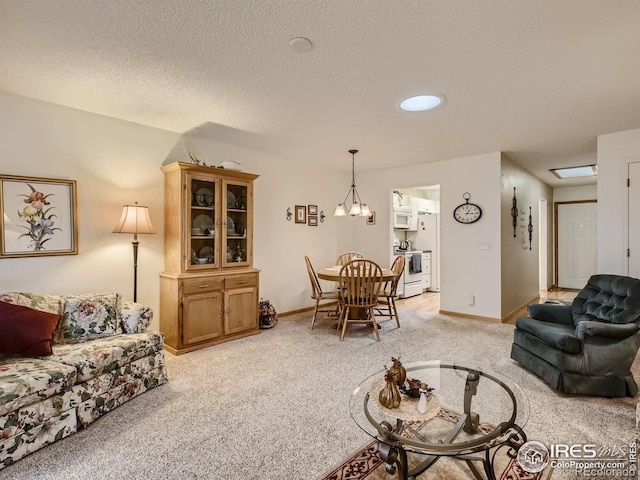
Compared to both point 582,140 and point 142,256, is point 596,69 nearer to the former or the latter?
point 582,140

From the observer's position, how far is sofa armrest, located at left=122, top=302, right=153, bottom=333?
9.16 ft

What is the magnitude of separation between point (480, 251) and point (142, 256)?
4.35 m

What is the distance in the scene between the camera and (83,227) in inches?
124

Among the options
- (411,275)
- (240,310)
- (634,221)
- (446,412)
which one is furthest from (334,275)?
(634,221)

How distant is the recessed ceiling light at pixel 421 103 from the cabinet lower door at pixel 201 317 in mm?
2716

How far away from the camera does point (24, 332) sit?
217 cm

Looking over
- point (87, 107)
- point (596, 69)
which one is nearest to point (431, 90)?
point (596, 69)

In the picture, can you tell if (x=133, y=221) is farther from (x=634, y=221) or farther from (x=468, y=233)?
(x=634, y=221)

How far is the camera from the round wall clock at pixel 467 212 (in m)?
4.69

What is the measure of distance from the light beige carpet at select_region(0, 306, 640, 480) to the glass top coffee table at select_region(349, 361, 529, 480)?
35 cm

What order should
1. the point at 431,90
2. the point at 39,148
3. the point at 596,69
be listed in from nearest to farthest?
the point at 596,69 < the point at 431,90 < the point at 39,148

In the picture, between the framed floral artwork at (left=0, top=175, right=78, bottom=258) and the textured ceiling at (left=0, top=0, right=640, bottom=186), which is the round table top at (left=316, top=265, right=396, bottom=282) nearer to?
the textured ceiling at (left=0, top=0, right=640, bottom=186)

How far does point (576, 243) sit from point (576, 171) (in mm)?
2202

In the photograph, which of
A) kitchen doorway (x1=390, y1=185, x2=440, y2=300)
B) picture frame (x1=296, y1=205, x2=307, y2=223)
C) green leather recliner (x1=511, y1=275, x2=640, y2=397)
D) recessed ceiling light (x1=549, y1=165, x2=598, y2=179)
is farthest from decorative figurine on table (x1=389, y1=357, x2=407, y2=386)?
recessed ceiling light (x1=549, y1=165, x2=598, y2=179)
